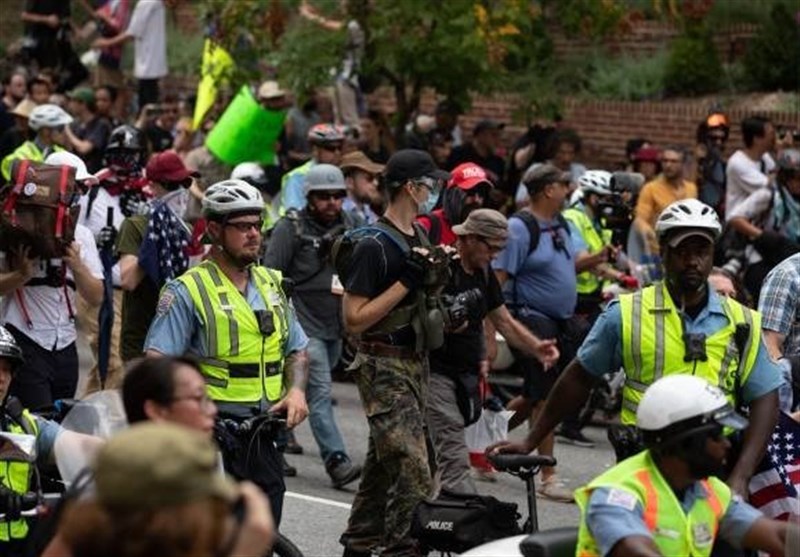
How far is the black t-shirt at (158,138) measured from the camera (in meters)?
21.6

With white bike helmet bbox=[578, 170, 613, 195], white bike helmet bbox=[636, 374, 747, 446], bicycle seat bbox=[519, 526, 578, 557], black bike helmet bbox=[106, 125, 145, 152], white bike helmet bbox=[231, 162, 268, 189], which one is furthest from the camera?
white bike helmet bbox=[231, 162, 268, 189]

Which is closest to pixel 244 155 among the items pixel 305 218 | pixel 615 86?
pixel 615 86

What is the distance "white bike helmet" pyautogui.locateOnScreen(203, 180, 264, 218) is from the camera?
937 centimetres

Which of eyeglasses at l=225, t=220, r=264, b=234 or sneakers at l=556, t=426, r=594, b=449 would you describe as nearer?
eyeglasses at l=225, t=220, r=264, b=234

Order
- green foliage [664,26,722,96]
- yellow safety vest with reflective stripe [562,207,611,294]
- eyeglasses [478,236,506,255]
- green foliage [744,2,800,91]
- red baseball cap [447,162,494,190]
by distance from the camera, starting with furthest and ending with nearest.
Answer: green foliage [664,26,722,96] → green foliage [744,2,800,91] → yellow safety vest with reflective stripe [562,207,611,294] → red baseball cap [447,162,494,190] → eyeglasses [478,236,506,255]

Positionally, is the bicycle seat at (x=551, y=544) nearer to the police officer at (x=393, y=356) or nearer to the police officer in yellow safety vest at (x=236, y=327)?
the police officer in yellow safety vest at (x=236, y=327)

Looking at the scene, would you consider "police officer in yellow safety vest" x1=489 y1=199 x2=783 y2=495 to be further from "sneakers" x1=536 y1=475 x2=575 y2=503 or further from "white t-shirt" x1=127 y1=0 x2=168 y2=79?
"white t-shirt" x1=127 y1=0 x2=168 y2=79

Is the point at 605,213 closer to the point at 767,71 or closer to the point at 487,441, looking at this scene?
the point at 487,441

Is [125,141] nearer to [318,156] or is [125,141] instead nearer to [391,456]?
[318,156]

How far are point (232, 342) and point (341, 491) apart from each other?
4.21 metres

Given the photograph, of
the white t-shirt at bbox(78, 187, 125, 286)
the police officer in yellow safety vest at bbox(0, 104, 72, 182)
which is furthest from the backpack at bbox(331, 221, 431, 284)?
the police officer in yellow safety vest at bbox(0, 104, 72, 182)

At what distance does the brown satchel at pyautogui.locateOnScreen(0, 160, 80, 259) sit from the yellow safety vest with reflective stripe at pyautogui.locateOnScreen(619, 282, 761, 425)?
342 centimetres

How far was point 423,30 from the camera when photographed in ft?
63.1

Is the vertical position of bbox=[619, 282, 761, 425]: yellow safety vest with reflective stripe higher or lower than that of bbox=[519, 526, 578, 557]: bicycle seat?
higher
